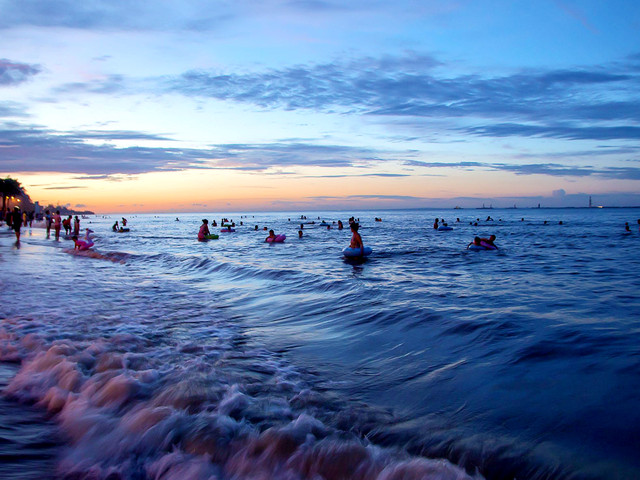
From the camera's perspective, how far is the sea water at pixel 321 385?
3529 mm

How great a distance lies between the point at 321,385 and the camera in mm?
5199

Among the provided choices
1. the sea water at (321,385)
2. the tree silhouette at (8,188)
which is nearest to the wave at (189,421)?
the sea water at (321,385)

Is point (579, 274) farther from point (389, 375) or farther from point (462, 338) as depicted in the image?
point (389, 375)

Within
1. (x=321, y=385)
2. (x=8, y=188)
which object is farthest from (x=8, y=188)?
(x=321, y=385)

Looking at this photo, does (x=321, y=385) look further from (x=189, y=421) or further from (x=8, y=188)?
(x=8, y=188)

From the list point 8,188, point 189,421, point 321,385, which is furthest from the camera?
point 8,188

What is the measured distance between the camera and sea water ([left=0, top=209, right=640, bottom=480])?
353 cm

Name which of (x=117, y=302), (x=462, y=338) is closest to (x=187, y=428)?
(x=462, y=338)

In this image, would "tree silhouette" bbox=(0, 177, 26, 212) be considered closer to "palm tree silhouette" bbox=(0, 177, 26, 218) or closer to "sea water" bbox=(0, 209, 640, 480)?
"palm tree silhouette" bbox=(0, 177, 26, 218)

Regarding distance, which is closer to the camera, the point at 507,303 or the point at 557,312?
the point at 557,312

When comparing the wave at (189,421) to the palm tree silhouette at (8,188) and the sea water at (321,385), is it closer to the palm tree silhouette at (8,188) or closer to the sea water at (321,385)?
the sea water at (321,385)

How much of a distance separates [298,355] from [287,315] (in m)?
2.84

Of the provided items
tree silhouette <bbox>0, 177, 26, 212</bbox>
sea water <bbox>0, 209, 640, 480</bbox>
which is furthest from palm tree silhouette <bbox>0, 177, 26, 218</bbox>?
sea water <bbox>0, 209, 640, 480</bbox>

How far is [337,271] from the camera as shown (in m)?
16.4
